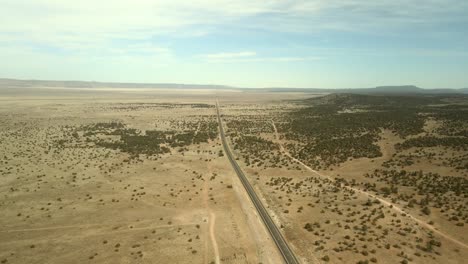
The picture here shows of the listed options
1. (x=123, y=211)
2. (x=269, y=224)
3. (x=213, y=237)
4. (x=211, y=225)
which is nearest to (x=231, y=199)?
(x=211, y=225)

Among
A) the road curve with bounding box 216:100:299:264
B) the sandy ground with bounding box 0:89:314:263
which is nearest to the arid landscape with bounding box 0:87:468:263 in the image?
the sandy ground with bounding box 0:89:314:263

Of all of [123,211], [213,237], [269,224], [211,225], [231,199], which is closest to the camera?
[213,237]

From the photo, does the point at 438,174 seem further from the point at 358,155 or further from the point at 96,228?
the point at 96,228

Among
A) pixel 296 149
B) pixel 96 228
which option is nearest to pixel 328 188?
pixel 296 149

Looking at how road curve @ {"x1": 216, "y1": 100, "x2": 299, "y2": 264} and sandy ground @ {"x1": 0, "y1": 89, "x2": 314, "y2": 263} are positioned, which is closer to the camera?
road curve @ {"x1": 216, "y1": 100, "x2": 299, "y2": 264}

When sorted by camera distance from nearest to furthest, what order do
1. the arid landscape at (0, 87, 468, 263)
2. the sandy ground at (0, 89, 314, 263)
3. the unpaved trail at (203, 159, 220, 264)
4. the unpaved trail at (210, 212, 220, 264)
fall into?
the unpaved trail at (210, 212, 220, 264), the unpaved trail at (203, 159, 220, 264), the sandy ground at (0, 89, 314, 263), the arid landscape at (0, 87, 468, 263)

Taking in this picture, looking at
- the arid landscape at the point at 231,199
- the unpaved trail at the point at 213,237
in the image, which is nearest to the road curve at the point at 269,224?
the arid landscape at the point at 231,199

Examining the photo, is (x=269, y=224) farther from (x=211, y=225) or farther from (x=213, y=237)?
(x=213, y=237)

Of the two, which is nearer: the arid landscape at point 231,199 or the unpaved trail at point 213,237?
the unpaved trail at point 213,237

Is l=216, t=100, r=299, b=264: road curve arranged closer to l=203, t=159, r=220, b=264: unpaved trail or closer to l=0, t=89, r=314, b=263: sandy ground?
l=0, t=89, r=314, b=263: sandy ground

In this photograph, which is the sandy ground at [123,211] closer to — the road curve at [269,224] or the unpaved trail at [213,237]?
the unpaved trail at [213,237]
